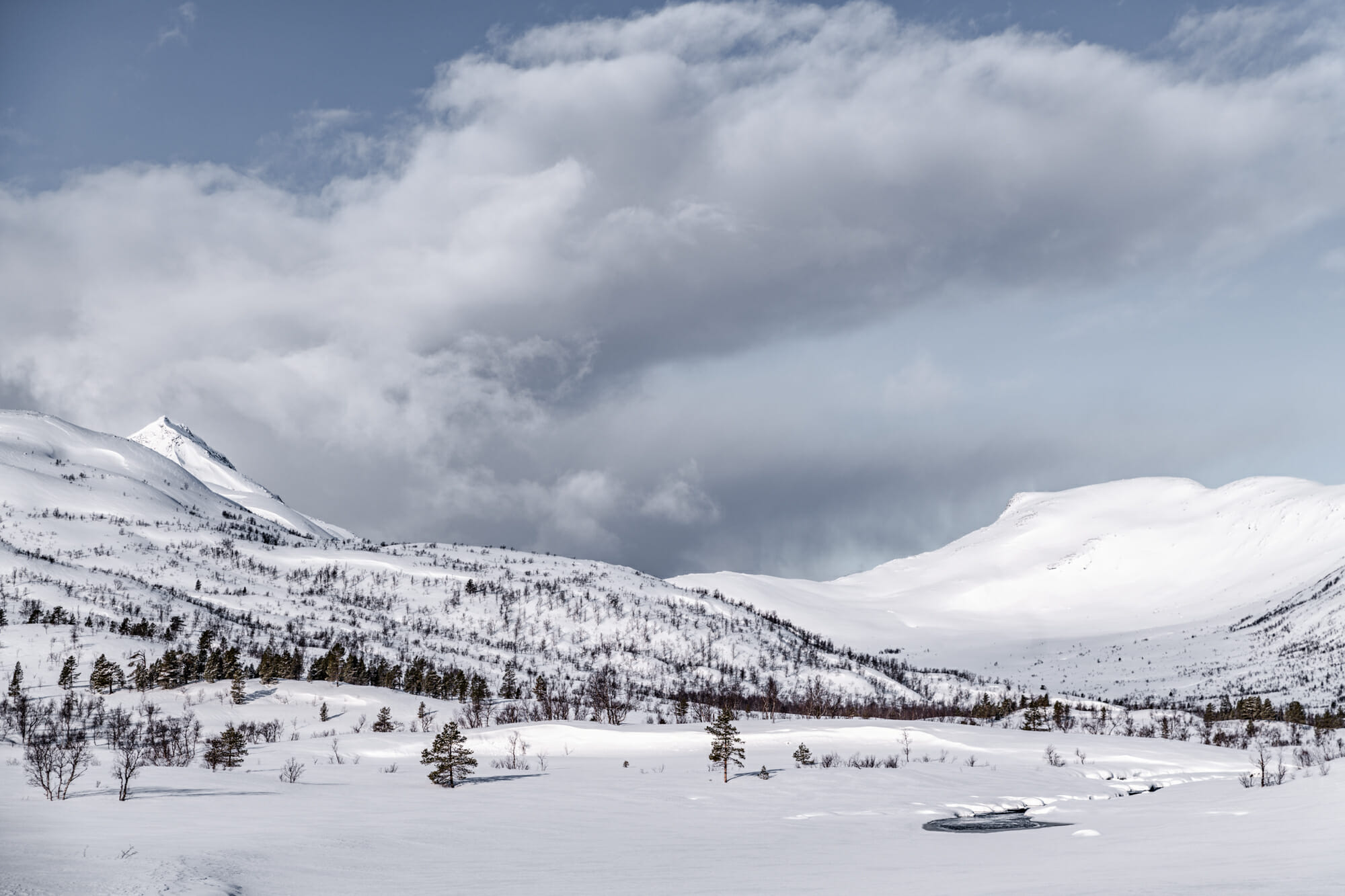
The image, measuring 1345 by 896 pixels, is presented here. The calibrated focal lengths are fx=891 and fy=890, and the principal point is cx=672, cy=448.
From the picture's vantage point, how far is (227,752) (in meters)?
48.5

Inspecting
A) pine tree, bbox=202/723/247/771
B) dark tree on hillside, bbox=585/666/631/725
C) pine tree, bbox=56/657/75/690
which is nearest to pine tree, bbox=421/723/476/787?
pine tree, bbox=202/723/247/771

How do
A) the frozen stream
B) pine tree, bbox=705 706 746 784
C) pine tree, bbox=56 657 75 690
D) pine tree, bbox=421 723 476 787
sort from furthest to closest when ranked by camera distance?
pine tree, bbox=56 657 75 690 → pine tree, bbox=705 706 746 784 → pine tree, bbox=421 723 476 787 → the frozen stream

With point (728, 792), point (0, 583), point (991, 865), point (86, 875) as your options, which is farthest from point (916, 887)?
point (0, 583)

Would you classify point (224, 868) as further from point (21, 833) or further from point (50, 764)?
point (50, 764)

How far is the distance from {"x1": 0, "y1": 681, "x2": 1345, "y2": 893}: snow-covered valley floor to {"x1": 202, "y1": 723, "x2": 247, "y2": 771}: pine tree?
6.58 ft

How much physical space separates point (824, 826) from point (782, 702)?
166m

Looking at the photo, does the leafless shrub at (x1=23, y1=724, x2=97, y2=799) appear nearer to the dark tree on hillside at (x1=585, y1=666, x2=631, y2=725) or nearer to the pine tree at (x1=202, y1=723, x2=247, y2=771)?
the pine tree at (x1=202, y1=723, x2=247, y2=771)

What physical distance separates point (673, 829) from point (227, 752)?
31910 mm

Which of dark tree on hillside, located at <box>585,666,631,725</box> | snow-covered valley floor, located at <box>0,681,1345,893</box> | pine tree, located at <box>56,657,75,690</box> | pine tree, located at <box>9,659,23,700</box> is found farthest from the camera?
dark tree on hillside, located at <box>585,666,631,725</box>

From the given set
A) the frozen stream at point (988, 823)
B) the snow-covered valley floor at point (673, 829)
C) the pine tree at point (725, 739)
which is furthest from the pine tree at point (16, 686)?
the frozen stream at point (988, 823)

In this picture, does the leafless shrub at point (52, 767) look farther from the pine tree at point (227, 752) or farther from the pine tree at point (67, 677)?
the pine tree at point (67, 677)

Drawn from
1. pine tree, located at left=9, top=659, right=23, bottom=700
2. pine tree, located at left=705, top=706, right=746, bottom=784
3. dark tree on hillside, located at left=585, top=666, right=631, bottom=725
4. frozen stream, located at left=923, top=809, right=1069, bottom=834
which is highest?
pine tree, located at left=705, top=706, right=746, bottom=784

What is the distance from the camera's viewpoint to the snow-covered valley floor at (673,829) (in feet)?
50.2

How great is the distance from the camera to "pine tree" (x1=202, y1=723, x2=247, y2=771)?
4762 cm
